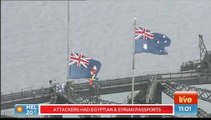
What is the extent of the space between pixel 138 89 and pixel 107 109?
32.4 ft

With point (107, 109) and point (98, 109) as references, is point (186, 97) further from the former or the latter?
point (98, 109)

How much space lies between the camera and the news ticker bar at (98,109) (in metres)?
Answer: 16.5

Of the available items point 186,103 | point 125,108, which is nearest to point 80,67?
point 125,108

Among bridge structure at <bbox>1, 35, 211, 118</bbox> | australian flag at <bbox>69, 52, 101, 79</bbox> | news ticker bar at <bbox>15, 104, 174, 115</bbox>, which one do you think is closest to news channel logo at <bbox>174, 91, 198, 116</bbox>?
news ticker bar at <bbox>15, 104, 174, 115</bbox>

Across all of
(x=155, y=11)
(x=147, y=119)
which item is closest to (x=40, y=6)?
(x=155, y=11)

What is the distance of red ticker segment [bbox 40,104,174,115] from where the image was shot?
54.3 ft

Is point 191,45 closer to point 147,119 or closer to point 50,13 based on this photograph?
point 50,13

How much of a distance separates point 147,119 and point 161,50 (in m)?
6.02

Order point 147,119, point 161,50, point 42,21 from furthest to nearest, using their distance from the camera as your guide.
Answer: point 42,21 → point 161,50 → point 147,119

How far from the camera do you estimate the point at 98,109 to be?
17.0 metres

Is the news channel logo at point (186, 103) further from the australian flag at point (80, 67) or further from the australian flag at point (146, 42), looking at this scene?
the australian flag at point (80, 67)

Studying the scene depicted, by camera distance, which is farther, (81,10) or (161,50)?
(81,10)

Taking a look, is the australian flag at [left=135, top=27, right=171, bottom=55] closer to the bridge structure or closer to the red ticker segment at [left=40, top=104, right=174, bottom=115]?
the bridge structure

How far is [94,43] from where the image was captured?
89.2 ft
